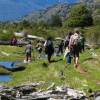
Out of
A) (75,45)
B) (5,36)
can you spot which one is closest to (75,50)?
(75,45)

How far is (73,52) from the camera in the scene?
4031 cm

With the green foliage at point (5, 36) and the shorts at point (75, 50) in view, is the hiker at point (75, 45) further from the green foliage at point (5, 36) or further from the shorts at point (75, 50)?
the green foliage at point (5, 36)

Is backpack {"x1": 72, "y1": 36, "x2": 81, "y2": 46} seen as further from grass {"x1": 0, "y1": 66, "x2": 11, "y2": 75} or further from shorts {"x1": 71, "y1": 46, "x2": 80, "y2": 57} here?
grass {"x1": 0, "y1": 66, "x2": 11, "y2": 75}

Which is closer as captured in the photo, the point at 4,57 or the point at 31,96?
the point at 31,96

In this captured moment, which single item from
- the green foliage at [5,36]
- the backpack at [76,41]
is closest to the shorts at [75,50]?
the backpack at [76,41]

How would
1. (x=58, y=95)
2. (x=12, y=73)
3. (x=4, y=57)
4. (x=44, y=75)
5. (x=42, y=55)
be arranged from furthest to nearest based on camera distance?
(x=4, y=57) < (x=42, y=55) < (x=12, y=73) < (x=44, y=75) < (x=58, y=95)

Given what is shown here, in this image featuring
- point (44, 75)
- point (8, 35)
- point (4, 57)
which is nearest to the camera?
point (44, 75)

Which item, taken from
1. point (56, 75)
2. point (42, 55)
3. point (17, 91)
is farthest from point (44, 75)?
point (42, 55)

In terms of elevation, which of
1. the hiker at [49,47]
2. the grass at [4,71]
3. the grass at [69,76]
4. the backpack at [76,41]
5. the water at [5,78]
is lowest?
the water at [5,78]

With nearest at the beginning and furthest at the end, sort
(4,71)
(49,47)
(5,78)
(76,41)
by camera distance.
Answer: (76,41) → (5,78) → (4,71) → (49,47)

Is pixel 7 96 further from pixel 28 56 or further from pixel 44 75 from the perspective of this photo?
pixel 28 56

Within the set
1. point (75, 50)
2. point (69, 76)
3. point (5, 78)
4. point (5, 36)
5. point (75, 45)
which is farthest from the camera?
point (5, 36)

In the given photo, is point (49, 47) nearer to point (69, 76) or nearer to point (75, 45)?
point (75, 45)

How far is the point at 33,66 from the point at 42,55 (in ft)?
52.8
